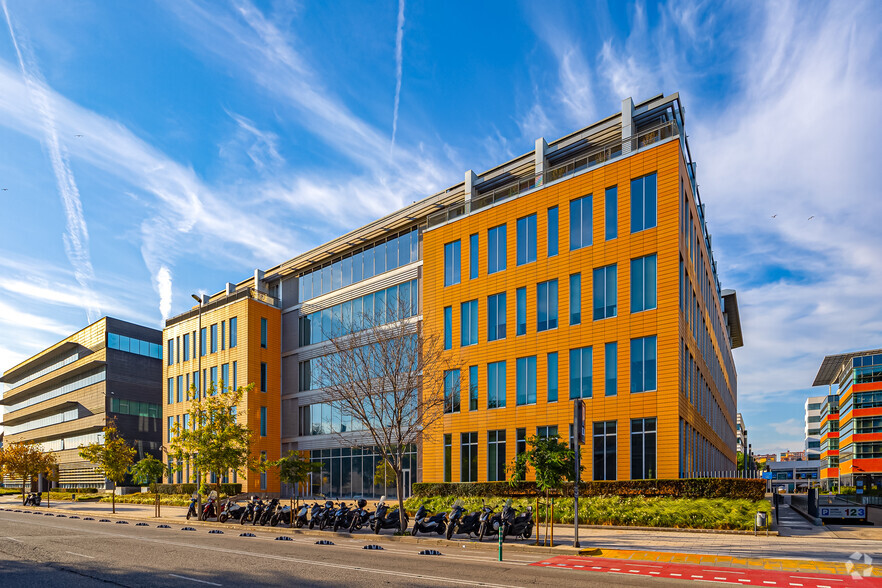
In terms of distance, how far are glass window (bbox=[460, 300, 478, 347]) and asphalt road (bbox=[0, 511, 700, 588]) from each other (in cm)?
1700

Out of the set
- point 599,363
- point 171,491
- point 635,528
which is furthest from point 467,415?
point 171,491

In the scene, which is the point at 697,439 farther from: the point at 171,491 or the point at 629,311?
the point at 171,491

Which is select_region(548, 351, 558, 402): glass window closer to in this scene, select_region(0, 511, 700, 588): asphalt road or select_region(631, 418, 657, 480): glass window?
select_region(631, 418, 657, 480): glass window

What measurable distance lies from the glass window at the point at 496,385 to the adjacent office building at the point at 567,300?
0.11m

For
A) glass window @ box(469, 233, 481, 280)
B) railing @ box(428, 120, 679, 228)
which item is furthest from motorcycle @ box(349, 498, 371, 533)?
railing @ box(428, 120, 679, 228)

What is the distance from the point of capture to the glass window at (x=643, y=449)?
29781 mm

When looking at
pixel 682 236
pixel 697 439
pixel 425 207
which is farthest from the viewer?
pixel 425 207

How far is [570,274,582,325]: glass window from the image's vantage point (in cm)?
3353

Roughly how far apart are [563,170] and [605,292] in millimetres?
7544

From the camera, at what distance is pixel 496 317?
37.5m

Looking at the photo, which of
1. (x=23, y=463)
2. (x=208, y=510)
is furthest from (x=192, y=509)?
(x=23, y=463)

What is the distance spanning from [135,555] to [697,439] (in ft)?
99.6

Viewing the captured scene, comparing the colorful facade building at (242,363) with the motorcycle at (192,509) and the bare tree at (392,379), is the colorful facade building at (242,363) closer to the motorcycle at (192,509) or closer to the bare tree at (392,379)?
the bare tree at (392,379)

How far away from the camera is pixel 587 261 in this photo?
33344 millimetres
